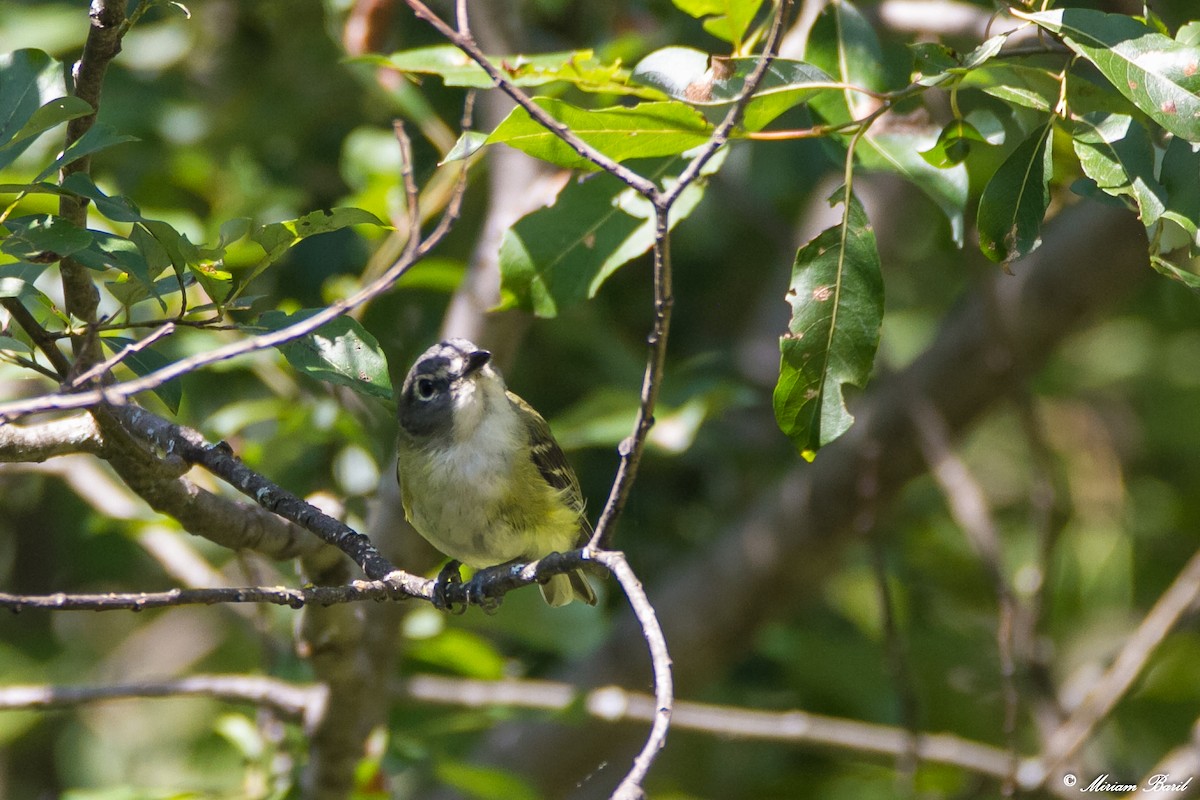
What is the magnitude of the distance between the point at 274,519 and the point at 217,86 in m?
3.86

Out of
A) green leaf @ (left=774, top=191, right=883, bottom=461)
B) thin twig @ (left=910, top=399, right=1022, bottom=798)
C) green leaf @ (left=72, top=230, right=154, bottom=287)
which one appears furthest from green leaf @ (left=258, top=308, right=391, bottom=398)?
thin twig @ (left=910, top=399, right=1022, bottom=798)

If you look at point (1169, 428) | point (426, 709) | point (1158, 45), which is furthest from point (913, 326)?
point (1158, 45)

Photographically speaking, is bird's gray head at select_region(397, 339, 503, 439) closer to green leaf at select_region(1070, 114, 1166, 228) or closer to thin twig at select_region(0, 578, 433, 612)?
thin twig at select_region(0, 578, 433, 612)

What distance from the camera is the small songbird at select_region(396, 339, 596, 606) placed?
12.0 ft

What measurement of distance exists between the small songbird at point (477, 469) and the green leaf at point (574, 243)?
2.10 ft

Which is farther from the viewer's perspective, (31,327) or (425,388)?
(425,388)

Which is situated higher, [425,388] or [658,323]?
[658,323]

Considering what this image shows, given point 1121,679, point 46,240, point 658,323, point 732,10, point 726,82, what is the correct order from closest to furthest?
1. point 658,323
2. point 46,240
3. point 726,82
4. point 732,10
5. point 1121,679

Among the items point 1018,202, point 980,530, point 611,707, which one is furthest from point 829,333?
point 980,530

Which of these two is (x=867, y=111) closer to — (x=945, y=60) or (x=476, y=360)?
(x=945, y=60)

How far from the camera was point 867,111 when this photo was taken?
3.24 m

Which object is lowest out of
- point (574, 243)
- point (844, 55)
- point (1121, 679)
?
point (1121, 679)

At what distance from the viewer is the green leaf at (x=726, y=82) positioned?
2.60m

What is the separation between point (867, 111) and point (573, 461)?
9.94 ft
